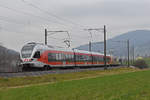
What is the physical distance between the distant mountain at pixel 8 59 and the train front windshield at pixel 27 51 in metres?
0.98

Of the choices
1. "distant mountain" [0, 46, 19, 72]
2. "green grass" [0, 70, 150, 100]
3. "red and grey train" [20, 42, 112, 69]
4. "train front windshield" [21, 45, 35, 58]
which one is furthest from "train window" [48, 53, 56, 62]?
"green grass" [0, 70, 150, 100]

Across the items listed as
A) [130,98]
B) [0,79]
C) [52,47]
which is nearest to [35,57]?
[52,47]

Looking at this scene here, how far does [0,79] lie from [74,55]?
2275 centimetres

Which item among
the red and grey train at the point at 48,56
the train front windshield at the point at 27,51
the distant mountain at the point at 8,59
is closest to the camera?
the distant mountain at the point at 8,59

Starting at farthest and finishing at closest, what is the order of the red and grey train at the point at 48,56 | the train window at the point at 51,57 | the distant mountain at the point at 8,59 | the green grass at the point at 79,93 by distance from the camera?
1. the train window at the point at 51,57
2. the red and grey train at the point at 48,56
3. the distant mountain at the point at 8,59
4. the green grass at the point at 79,93

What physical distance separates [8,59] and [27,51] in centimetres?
306

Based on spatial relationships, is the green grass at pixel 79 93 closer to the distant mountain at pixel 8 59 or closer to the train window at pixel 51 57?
the distant mountain at pixel 8 59

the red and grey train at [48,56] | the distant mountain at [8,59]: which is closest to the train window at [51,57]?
the red and grey train at [48,56]

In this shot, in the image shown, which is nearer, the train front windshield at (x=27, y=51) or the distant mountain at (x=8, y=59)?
the distant mountain at (x=8, y=59)

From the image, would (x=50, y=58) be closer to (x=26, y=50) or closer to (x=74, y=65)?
(x=26, y=50)

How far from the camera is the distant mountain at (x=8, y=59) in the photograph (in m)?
29.5

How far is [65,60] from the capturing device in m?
41.1

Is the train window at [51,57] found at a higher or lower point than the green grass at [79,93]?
higher

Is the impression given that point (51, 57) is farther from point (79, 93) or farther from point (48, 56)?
point (79, 93)
